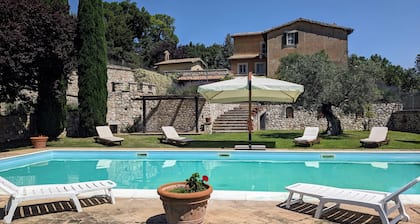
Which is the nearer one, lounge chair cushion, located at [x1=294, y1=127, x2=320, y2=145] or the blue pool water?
the blue pool water

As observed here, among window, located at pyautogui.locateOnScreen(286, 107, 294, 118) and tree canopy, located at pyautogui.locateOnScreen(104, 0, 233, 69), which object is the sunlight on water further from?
tree canopy, located at pyautogui.locateOnScreen(104, 0, 233, 69)

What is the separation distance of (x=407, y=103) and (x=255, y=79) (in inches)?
563

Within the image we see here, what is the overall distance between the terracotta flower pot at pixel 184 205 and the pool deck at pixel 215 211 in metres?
0.42

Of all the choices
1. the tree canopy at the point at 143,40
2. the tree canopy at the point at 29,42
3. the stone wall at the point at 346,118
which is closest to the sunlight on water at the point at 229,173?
the tree canopy at the point at 29,42

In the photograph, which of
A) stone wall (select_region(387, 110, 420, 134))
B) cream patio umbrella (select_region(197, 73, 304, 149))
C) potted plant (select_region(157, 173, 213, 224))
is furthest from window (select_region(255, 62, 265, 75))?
potted plant (select_region(157, 173, 213, 224))

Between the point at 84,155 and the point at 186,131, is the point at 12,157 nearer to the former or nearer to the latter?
the point at 84,155

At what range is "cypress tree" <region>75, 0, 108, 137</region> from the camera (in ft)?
56.6

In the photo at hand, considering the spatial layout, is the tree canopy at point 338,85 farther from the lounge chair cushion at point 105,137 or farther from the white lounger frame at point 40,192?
the white lounger frame at point 40,192

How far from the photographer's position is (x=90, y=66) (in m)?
17.7

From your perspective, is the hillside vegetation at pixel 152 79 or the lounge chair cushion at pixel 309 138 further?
the hillside vegetation at pixel 152 79

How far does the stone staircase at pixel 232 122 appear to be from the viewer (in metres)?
21.0

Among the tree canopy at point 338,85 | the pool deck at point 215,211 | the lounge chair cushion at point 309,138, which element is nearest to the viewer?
the pool deck at point 215,211

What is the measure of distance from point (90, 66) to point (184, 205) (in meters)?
15.4

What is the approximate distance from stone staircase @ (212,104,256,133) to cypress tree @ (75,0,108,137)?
23.9 ft
